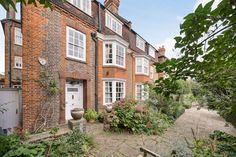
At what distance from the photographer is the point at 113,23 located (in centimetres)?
1639

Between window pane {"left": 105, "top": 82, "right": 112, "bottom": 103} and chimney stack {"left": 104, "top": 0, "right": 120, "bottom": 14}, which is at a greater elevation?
chimney stack {"left": 104, "top": 0, "right": 120, "bottom": 14}

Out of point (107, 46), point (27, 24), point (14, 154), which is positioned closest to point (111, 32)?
point (107, 46)

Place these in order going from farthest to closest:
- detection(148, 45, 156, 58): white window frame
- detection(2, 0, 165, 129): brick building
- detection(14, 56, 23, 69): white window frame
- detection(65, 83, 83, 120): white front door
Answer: detection(148, 45, 156, 58): white window frame, detection(14, 56, 23, 69): white window frame, detection(65, 83, 83, 120): white front door, detection(2, 0, 165, 129): brick building

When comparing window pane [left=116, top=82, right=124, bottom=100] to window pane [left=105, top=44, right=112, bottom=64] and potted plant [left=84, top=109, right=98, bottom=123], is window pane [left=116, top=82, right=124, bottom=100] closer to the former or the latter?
window pane [left=105, top=44, right=112, bottom=64]

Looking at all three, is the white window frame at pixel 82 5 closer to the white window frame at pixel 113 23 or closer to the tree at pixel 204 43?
the white window frame at pixel 113 23

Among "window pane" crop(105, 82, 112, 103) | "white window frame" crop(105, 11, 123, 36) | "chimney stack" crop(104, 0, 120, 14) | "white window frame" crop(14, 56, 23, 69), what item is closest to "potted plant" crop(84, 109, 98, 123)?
"window pane" crop(105, 82, 112, 103)

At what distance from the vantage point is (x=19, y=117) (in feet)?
29.1

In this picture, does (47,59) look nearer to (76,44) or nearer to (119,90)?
(76,44)

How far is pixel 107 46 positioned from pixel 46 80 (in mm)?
6464

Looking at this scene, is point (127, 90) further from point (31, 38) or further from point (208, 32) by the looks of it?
point (208, 32)

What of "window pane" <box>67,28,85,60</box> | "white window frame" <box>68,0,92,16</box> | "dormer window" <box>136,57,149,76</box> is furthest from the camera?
"dormer window" <box>136,57,149,76</box>

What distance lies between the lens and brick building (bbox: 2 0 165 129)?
8.68 meters

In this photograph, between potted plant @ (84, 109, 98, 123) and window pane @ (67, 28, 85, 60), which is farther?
potted plant @ (84, 109, 98, 123)

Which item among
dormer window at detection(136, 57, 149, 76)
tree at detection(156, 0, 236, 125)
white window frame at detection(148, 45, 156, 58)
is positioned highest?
white window frame at detection(148, 45, 156, 58)
